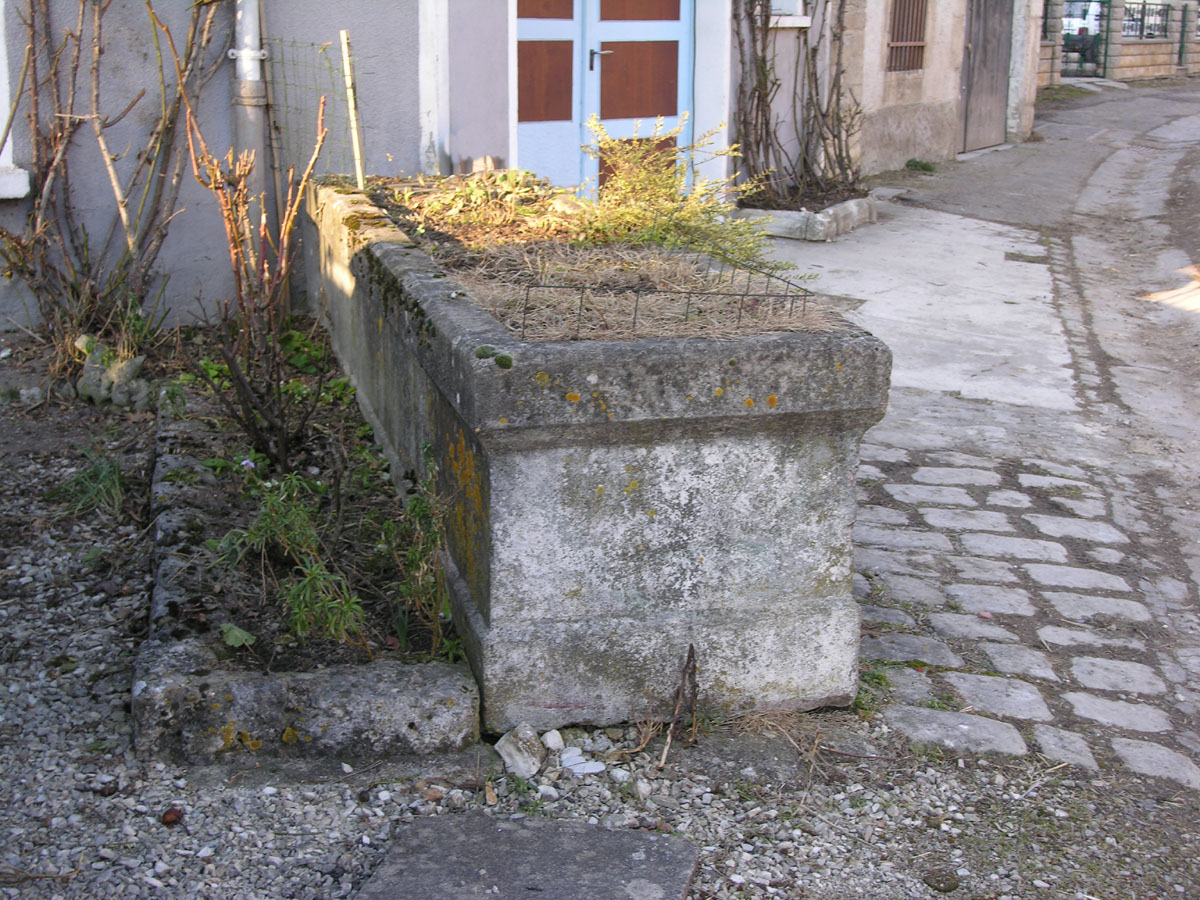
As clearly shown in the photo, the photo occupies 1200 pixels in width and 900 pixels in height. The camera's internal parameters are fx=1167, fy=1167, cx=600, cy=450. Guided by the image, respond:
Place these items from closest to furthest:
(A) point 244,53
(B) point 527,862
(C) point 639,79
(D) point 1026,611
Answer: (B) point 527,862, (D) point 1026,611, (A) point 244,53, (C) point 639,79

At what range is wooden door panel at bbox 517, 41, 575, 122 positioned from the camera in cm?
810

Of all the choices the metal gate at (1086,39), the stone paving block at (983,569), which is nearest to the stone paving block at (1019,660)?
the stone paving block at (983,569)

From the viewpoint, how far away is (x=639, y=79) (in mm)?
9023

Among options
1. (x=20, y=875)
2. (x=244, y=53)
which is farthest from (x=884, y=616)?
(x=244, y=53)

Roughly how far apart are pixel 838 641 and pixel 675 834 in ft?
2.50

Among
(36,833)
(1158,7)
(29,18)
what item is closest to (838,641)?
(36,833)

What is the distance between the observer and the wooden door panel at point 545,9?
26.0 ft

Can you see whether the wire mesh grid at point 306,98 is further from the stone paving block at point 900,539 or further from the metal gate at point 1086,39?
the metal gate at point 1086,39

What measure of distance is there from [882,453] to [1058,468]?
0.79 m

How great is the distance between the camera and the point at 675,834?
8.84 ft

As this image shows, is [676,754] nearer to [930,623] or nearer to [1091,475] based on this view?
[930,623]

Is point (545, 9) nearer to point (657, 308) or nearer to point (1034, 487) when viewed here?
point (1034, 487)

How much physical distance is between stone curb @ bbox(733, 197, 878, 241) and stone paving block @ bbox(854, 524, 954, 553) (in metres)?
5.26

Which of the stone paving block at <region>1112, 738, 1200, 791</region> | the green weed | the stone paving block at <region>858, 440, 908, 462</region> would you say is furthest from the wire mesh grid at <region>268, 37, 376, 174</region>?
the stone paving block at <region>1112, 738, 1200, 791</region>
